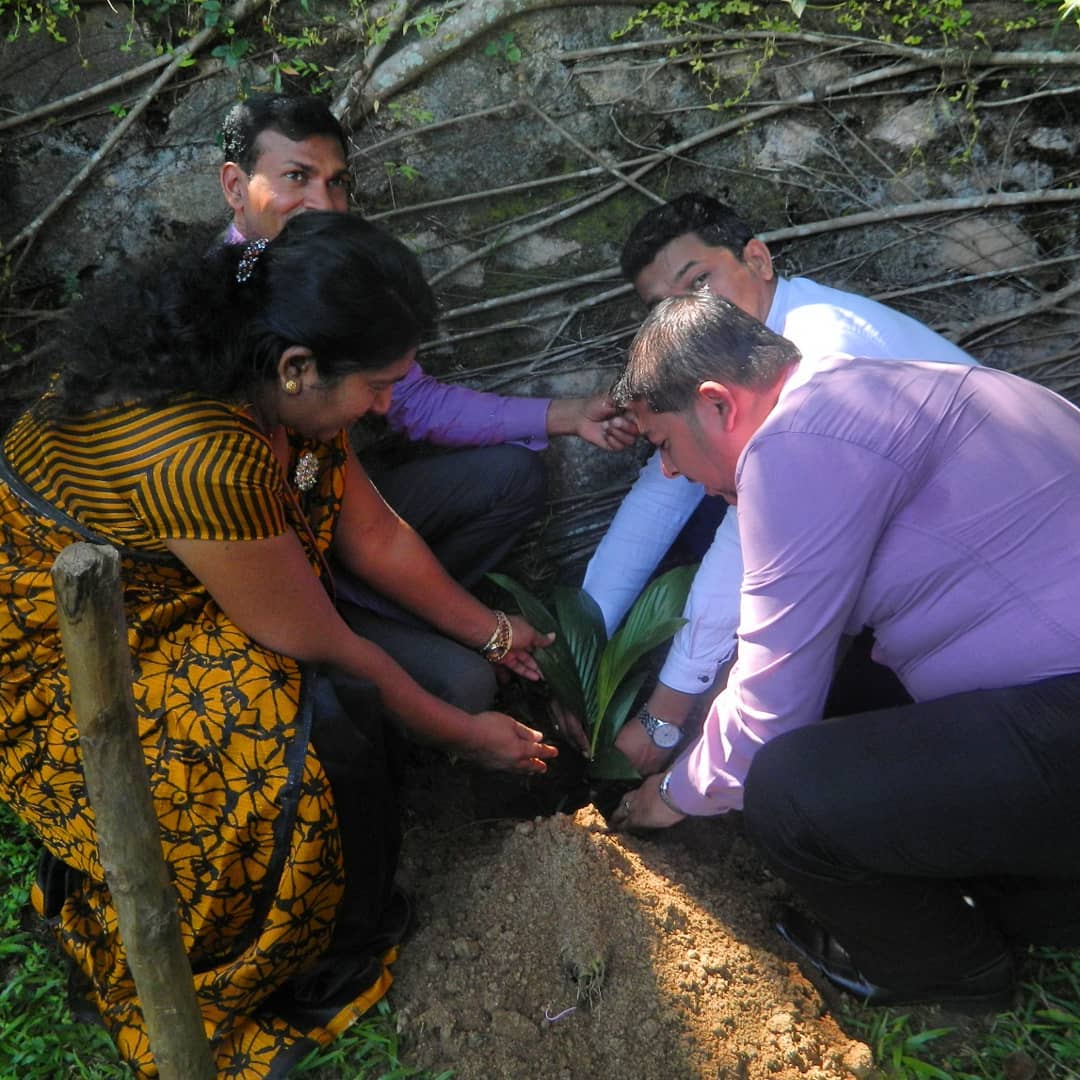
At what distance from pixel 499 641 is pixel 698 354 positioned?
1034mm

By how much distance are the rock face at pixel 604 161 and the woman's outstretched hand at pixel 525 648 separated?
0.89m

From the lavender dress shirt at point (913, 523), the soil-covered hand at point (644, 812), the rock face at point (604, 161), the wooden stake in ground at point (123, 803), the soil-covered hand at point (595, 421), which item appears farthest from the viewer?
the rock face at point (604, 161)

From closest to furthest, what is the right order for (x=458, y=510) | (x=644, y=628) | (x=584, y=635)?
(x=644, y=628) < (x=584, y=635) < (x=458, y=510)

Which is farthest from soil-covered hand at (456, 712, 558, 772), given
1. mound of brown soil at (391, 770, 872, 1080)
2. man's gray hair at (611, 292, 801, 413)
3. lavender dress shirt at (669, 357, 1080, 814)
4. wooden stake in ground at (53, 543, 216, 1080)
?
wooden stake in ground at (53, 543, 216, 1080)

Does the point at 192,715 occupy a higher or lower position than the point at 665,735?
higher

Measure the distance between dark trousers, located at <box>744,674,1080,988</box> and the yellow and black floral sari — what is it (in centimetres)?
85

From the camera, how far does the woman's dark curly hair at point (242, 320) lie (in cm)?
183

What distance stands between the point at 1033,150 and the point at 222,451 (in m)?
2.36

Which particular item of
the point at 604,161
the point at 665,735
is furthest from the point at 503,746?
the point at 604,161

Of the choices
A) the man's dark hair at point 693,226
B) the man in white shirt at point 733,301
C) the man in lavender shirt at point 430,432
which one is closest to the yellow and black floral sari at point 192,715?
the man in lavender shirt at point 430,432

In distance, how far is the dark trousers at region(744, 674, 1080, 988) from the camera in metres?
1.70

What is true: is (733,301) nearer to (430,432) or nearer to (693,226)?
(693,226)

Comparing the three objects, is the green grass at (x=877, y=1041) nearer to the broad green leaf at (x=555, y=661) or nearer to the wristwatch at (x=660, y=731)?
the wristwatch at (x=660, y=731)

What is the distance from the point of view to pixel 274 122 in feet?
8.13
